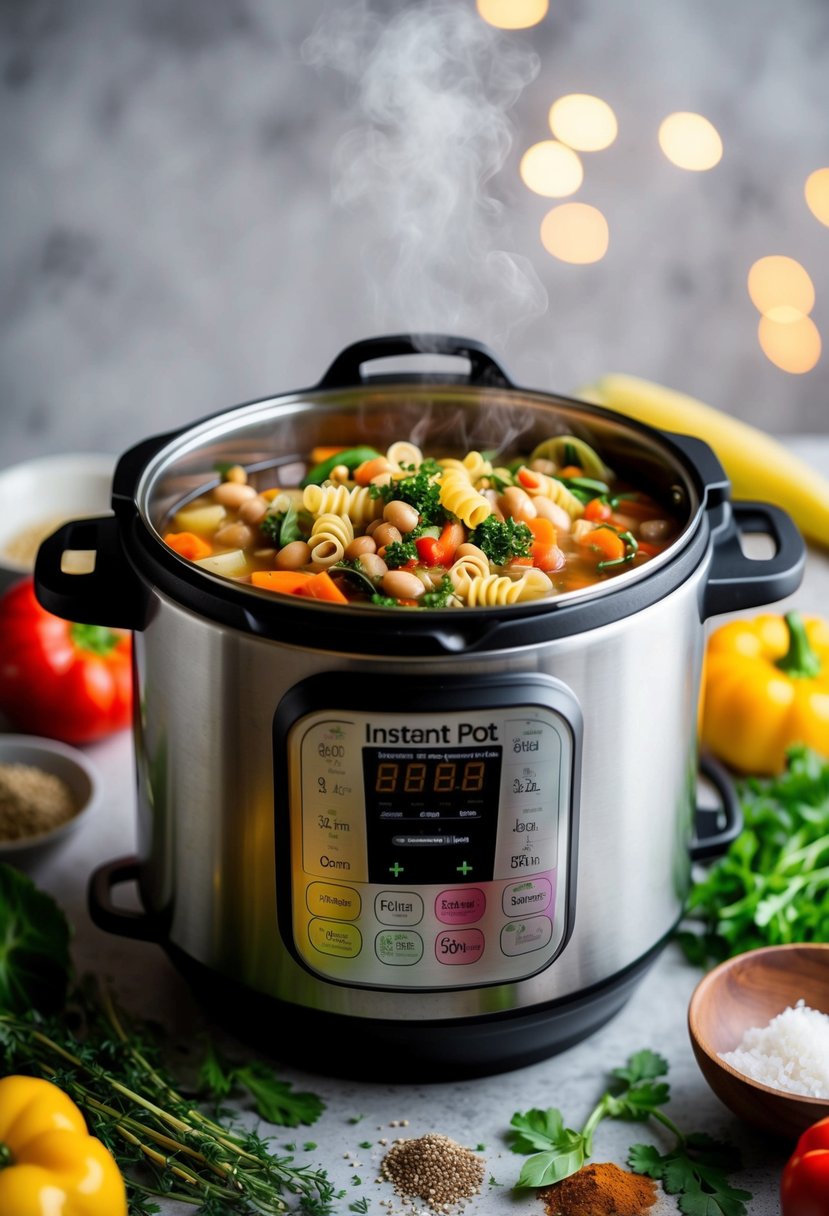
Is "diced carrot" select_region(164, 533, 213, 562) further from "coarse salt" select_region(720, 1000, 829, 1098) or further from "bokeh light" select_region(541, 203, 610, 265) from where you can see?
"bokeh light" select_region(541, 203, 610, 265)

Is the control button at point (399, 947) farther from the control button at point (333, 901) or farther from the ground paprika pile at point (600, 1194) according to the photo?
the ground paprika pile at point (600, 1194)

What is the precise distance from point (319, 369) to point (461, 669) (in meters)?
3.01

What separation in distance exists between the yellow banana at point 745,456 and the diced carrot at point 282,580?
1.53 metres

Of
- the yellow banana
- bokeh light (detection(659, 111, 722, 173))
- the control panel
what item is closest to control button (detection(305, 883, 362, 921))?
the control panel

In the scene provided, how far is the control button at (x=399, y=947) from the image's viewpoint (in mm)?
1367

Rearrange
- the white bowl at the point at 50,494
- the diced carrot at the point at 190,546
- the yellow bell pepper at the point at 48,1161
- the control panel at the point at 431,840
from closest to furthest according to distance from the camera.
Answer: the yellow bell pepper at the point at 48,1161
the control panel at the point at 431,840
the diced carrot at the point at 190,546
the white bowl at the point at 50,494

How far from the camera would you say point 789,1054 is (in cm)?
146

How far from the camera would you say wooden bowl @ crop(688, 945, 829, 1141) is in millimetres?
1441

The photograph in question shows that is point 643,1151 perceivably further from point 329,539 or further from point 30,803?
point 30,803

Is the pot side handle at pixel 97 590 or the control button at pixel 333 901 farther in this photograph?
the pot side handle at pixel 97 590

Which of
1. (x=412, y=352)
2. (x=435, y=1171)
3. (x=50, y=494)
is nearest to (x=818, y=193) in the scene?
(x=50, y=494)

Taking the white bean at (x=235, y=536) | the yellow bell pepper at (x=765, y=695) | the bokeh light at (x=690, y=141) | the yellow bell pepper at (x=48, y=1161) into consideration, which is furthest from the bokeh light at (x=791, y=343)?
the yellow bell pepper at (x=48, y=1161)

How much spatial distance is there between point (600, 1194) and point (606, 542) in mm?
747

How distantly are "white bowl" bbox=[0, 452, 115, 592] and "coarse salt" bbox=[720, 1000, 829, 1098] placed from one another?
6.05 ft
